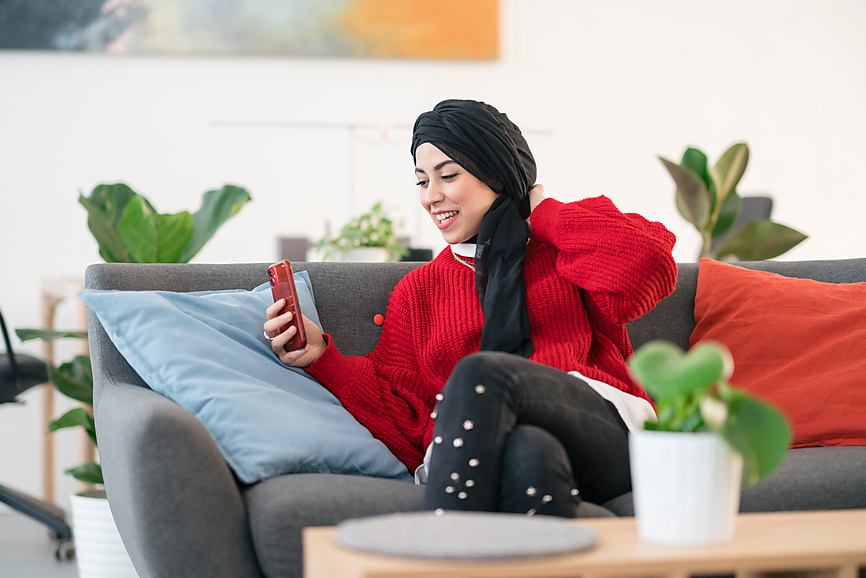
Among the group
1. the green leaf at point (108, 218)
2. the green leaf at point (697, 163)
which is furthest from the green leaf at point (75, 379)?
the green leaf at point (697, 163)

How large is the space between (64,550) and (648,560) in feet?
7.51

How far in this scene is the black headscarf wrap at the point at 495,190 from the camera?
1479 millimetres

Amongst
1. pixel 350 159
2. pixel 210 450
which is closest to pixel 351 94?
pixel 350 159

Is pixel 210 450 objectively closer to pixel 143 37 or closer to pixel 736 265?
pixel 736 265

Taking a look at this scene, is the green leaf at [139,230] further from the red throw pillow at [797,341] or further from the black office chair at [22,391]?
the red throw pillow at [797,341]

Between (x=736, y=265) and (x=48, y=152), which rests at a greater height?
(x=48, y=152)

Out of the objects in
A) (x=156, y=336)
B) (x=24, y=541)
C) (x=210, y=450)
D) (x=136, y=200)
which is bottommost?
(x=24, y=541)

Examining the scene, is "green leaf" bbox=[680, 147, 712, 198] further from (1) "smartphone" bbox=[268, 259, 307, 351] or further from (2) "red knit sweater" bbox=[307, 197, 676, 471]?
(1) "smartphone" bbox=[268, 259, 307, 351]

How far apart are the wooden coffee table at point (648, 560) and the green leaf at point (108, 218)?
1.32 m

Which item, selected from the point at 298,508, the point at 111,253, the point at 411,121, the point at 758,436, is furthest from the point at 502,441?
the point at 411,121

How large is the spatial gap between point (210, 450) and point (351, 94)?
2528 millimetres

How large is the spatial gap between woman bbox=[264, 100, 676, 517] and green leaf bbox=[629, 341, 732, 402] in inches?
16.5

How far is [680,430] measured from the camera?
2.38ft

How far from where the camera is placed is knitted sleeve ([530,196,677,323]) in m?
1.43
